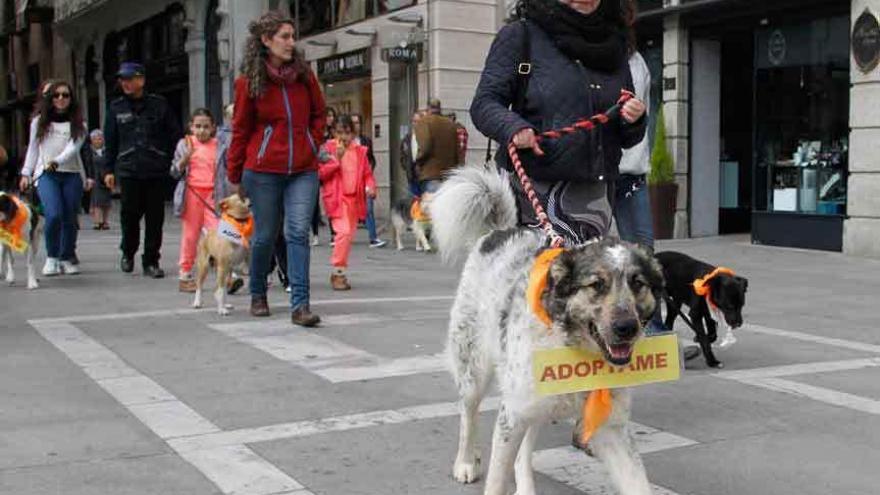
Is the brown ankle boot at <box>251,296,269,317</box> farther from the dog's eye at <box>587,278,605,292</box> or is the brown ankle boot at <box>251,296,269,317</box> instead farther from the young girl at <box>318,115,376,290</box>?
the dog's eye at <box>587,278,605,292</box>

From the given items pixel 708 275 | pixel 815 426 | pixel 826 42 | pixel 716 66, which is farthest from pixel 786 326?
pixel 716 66

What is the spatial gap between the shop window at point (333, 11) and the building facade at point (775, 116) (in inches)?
241

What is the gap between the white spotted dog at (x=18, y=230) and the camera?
32.1ft

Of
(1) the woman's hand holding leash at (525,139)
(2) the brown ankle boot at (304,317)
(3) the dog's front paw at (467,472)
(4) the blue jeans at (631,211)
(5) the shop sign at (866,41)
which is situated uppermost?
(5) the shop sign at (866,41)

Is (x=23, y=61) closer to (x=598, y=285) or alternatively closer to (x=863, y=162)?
(x=863, y=162)

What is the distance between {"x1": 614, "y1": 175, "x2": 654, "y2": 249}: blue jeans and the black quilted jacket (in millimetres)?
1636

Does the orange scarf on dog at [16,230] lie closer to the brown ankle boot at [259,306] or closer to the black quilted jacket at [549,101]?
the brown ankle boot at [259,306]

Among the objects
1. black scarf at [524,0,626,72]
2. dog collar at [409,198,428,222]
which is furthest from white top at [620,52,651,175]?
dog collar at [409,198,428,222]

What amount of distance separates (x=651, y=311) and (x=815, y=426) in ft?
6.70

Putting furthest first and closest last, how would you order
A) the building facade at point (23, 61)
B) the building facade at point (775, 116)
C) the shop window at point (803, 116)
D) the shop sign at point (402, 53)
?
1. the building facade at point (23, 61)
2. the shop sign at point (402, 53)
3. the shop window at point (803, 116)
4. the building facade at point (775, 116)

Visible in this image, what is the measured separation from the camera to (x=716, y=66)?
15.5 metres

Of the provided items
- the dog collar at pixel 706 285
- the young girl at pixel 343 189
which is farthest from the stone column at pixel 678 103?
the dog collar at pixel 706 285

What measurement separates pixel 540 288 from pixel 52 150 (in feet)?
28.8

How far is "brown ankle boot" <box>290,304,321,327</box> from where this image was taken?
24.6ft
